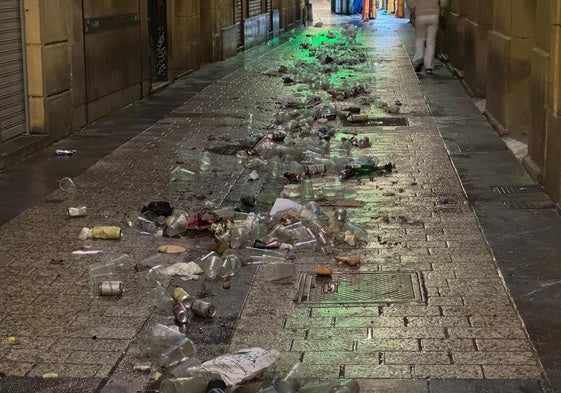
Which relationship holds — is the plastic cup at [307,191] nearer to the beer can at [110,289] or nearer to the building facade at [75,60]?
the beer can at [110,289]

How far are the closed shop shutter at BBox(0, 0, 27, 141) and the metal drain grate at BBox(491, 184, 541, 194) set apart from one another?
16.2 feet

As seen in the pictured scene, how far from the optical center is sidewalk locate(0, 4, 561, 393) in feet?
15.8

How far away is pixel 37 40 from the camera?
10953mm

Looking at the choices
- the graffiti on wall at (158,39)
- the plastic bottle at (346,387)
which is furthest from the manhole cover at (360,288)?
the graffiti on wall at (158,39)

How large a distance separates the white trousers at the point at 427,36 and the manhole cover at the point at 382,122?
21.8ft

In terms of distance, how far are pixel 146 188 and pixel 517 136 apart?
4.46 m

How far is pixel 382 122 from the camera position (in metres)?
12.9

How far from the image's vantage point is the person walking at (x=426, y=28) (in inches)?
764

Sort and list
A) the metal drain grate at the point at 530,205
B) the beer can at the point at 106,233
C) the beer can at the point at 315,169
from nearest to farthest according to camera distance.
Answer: the beer can at the point at 106,233 < the metal drain grate at the point at 530,205 < the beer can at the point at 315,169

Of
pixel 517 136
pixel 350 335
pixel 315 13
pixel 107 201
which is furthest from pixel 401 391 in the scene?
pixel 315 13

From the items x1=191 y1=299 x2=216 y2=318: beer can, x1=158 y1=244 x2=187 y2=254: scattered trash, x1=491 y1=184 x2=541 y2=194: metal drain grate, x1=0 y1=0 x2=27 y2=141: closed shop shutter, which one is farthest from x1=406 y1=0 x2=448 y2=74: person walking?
x1=191 y1=299 x2=216 y2=318: beer can

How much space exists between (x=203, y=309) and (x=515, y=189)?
4.00 meters

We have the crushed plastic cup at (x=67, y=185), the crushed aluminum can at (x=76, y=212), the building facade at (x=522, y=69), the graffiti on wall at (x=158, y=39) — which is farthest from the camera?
the graffiti on wall at (x=158, y=39)

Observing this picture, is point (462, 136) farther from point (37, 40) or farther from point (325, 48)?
point (325, 48)
